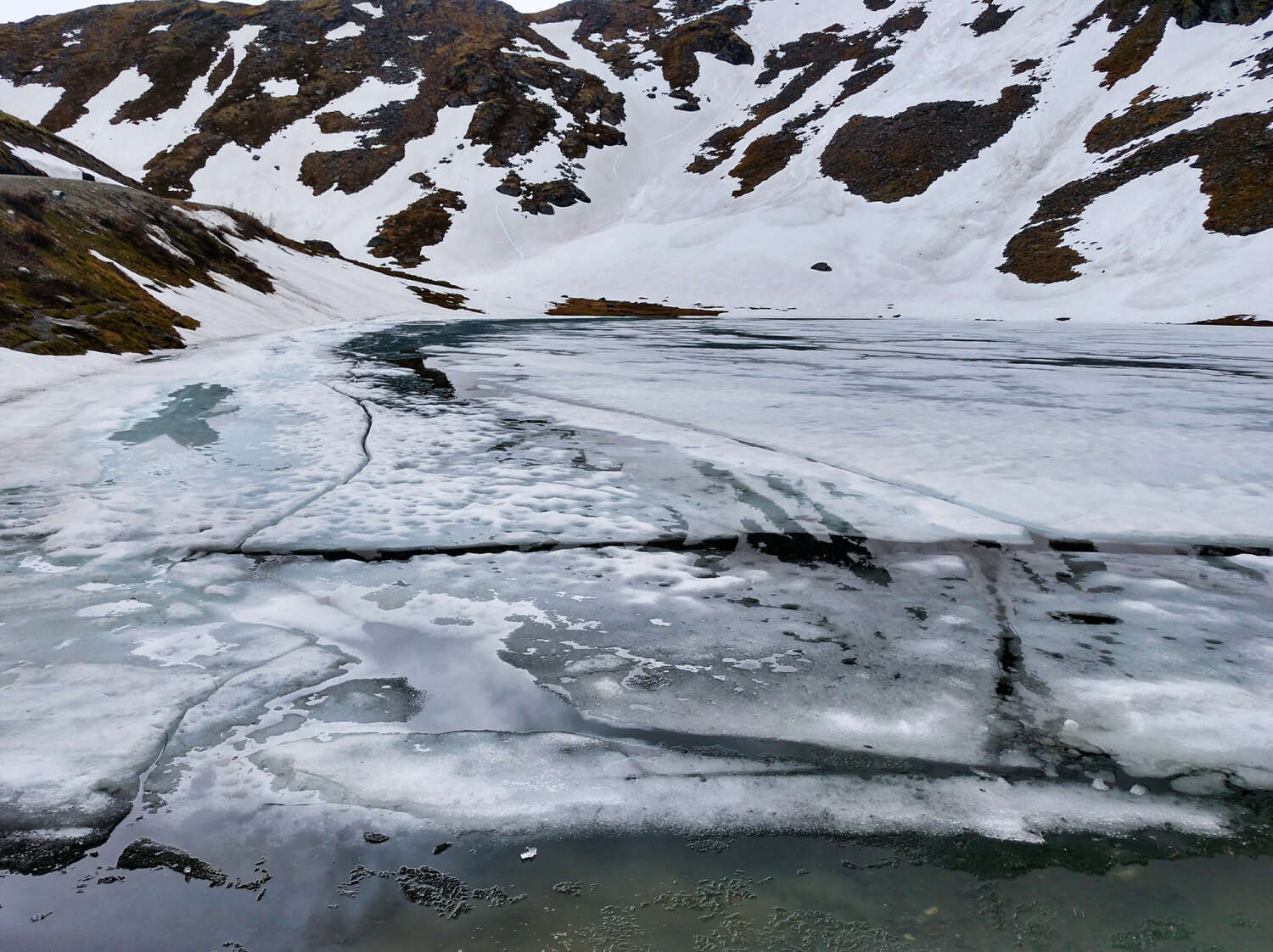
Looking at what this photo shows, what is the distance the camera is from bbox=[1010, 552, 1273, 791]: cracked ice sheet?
234cm

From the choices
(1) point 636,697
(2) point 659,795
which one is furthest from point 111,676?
(2) point 659,795

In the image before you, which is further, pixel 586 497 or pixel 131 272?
pixel 131 272

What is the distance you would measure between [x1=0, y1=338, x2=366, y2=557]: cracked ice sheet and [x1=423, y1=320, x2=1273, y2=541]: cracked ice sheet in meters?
2.70

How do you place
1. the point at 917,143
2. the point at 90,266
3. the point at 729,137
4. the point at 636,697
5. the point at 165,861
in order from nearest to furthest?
the point at 165,861 < the point at 636,697 < the point at 90,266 < the point at 917,143 < the point at 729,137

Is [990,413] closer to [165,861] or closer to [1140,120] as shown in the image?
[165,861]

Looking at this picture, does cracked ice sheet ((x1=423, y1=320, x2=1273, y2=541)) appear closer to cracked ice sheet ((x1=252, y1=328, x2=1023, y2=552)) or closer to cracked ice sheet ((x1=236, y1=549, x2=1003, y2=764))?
cracked ice sheet ((x1=252, y1=328, x2=1023, y2=552))

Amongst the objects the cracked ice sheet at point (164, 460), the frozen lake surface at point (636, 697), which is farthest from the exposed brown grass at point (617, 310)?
the frozen lake surface at point (636, 697)

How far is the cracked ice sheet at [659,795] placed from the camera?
2.01 metres

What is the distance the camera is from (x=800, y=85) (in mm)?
70875

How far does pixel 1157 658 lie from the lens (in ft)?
9.52

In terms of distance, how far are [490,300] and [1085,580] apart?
40569mm

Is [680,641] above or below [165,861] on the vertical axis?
above

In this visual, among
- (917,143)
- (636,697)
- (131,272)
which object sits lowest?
(636,697)

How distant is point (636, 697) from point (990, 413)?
6.75 meters
